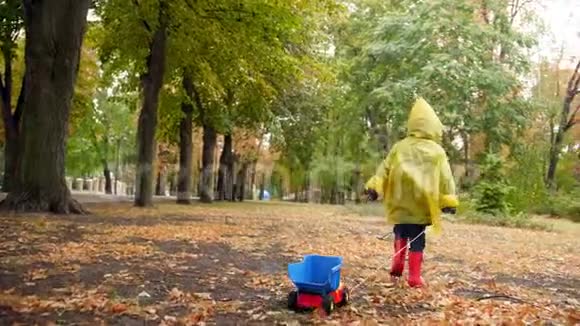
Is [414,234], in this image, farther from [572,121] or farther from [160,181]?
[160,181]

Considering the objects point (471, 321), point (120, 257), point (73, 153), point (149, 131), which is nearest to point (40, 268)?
point (120, 257)

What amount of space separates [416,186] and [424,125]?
0.71 m

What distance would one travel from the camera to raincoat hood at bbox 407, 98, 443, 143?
256 inches

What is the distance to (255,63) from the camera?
18.7m

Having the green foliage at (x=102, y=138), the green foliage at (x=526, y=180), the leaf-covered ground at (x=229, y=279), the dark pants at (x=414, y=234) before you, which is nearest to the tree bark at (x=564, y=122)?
the green foliage at (x=526, y=180)

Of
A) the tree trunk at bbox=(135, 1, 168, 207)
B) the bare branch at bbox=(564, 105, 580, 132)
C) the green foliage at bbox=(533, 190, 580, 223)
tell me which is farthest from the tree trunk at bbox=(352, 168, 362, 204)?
the tree trunk at bbox=(135, 1, 168, 207)

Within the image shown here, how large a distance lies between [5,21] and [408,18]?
15494 mm

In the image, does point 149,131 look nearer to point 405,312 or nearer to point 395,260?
point 395,260

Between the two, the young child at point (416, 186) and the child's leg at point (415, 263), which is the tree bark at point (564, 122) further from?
the child's leg at point (415, 263)

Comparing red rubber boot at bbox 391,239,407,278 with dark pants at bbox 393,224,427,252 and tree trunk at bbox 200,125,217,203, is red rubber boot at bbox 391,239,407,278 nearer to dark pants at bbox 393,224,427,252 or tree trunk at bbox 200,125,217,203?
dark pants at bbox 393,224,427,252

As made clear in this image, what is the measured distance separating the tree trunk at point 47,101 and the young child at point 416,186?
8853 millimetres

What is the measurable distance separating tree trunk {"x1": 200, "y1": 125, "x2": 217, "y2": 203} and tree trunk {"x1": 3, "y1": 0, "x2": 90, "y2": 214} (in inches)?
557

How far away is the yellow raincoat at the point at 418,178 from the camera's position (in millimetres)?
6234

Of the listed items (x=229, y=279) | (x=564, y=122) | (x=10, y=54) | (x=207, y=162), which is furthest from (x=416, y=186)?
(x=564, y=122)
